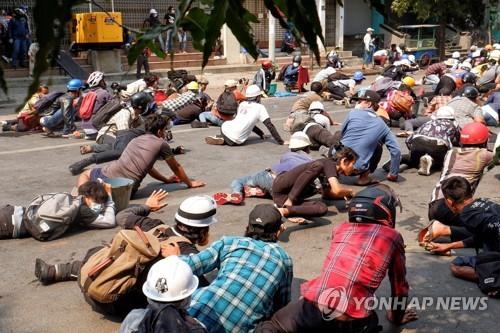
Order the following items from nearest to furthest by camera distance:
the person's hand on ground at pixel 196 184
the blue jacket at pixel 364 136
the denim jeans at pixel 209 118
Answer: the blue jacket at pixel 364 136 < the person's hand on ground at pixel 196 184 < the denim jeans at pixel 209 118

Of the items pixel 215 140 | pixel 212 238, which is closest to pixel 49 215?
pixel 212 238

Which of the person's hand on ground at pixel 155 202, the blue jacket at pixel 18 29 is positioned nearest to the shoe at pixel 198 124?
the person's hand on ground at pixel 155 202

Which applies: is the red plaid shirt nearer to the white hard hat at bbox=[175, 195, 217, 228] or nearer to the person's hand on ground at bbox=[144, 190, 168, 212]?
the white hard hat at bbox=[175, 195, 217, 228]

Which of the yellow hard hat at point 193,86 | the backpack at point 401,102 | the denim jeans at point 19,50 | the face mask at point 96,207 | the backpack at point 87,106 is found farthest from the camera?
the denim jeans at point 19,50

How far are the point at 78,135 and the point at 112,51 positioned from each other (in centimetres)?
925

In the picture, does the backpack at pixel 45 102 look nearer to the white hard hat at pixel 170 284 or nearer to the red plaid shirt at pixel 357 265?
the red plaid shirt at pixel 357 265

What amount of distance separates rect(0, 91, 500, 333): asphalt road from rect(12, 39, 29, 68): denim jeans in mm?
7560

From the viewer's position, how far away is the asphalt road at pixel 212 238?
14.8ft

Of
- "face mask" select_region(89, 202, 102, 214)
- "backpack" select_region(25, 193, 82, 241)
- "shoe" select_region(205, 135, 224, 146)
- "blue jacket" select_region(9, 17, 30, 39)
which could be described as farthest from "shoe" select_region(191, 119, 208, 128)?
"blue jacket" select_region(9, 17, 30, 39)

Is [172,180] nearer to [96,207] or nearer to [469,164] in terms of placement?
[96,207]

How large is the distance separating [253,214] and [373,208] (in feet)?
3.54

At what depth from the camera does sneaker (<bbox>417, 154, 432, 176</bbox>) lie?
8.50 meters

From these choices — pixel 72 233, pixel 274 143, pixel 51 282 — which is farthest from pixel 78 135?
pixel 51 282

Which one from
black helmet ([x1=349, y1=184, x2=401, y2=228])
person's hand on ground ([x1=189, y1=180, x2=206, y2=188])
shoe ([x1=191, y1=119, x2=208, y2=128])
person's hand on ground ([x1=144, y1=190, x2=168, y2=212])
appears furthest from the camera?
shoe ([x1=191, y1=119, x2=208, y2=128])
